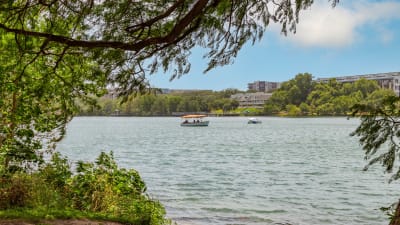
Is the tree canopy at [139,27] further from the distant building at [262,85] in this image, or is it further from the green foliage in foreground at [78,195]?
the distant building at [262,85]

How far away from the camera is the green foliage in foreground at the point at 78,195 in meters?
6.61

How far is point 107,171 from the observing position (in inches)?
344

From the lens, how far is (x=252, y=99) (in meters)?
126

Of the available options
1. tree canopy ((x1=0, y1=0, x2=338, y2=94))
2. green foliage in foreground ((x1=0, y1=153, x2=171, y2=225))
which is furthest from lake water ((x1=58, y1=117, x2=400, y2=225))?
tree canopy ((x1=0, y1=0, x2=338, y2=94))

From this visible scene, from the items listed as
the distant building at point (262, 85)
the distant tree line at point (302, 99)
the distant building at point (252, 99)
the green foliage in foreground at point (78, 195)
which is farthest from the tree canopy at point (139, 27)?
the distant building at point (262, 85)

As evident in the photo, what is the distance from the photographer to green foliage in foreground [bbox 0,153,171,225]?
661 centimetres

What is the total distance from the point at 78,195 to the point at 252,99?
119580mm

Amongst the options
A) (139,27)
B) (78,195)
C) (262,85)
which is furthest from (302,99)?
(139,27)

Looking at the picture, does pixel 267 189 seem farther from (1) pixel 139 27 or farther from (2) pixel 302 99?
(2) pixel 302 99

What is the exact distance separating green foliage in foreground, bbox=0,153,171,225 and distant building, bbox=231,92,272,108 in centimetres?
11792

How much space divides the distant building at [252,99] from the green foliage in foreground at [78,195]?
387 feet

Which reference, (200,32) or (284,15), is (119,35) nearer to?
(200,32)

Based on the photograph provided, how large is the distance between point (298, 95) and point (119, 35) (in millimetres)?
99604

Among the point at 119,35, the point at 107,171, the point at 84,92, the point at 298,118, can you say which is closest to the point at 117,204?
the point at 107,171
